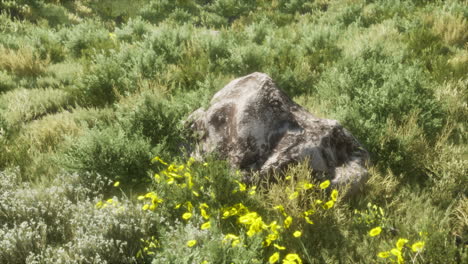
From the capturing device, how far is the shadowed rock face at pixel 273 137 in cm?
309

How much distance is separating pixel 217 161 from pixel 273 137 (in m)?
0.67

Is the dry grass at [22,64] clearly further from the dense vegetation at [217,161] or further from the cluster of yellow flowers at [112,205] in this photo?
the cluster of yellow flowers at [112,205]

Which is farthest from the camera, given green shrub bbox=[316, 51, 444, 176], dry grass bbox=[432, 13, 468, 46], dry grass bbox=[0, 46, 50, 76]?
dry grass bbox=[432, 13, 468, 46]

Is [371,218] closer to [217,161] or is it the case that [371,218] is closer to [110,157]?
[217,161]

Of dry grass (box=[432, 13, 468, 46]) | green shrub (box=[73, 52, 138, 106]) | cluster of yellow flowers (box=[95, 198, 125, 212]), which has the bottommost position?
cluster of yellow flowers (box=[95, 198, 125, 212])

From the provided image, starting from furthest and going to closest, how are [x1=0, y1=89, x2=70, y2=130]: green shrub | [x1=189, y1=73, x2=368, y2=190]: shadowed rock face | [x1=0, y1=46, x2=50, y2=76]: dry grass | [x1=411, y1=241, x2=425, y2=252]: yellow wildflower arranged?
[x1=0, y1=46, x2=50, y2=76]: dry grass < [x1=0, y1=89, x2=70, y2=130]: green shrub < [x1=189, y1=73, x2=368, y2=190]: shadowed rock face < [x1=411, y1=241, x2=425, y2=252]: yellow wildflower

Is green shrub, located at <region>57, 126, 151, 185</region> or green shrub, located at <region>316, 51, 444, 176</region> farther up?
green shrub, located at <region>316, 51, 444, 176</region>

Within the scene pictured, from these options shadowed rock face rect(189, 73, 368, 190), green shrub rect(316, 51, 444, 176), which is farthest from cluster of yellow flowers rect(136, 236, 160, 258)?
green shrub rect(316, 51, 444, 176)

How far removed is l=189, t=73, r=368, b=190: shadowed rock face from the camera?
309 cm

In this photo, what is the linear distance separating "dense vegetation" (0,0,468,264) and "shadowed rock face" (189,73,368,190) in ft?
0.70

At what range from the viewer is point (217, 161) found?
9.90 feet

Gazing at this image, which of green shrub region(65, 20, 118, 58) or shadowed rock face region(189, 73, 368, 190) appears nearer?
shadowed rock face region(189, 73, 368, 190)

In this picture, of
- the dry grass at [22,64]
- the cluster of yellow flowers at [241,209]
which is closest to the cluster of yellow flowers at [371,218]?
the cluster of yellow flowers at [241,209]

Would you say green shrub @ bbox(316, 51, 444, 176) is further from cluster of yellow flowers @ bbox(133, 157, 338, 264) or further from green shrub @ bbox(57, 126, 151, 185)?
green shrub @ bbox(57, 126, 151, 185)
